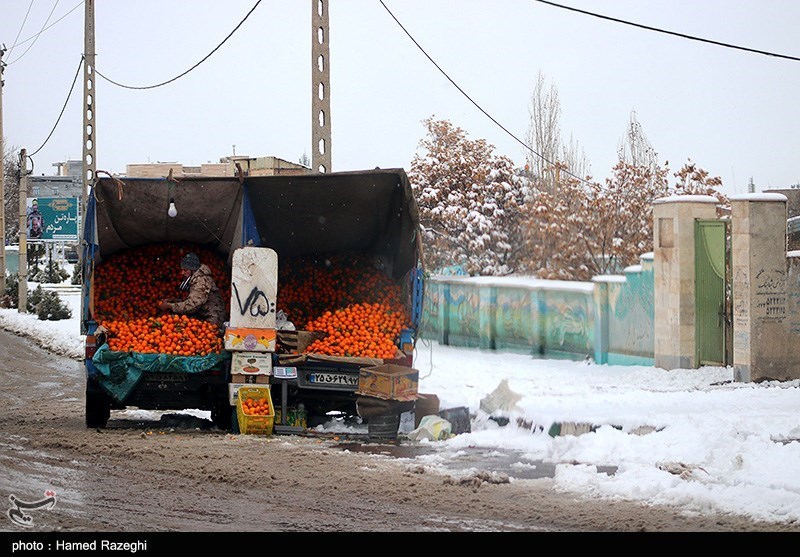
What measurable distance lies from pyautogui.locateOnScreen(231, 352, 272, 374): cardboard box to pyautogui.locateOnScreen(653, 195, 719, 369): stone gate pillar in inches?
309

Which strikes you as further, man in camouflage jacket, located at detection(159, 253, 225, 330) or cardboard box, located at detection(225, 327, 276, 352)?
man in camouflage jacket, located at detection(159, 253, 225, 330)

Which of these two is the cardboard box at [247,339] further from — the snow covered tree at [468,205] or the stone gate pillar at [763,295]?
the snow covered tree at [468,205]

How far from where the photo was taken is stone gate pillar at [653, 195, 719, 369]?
17.8 metres

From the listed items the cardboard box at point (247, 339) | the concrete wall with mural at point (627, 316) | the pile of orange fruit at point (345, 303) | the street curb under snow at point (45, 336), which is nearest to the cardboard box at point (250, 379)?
the cardboard box at point (247, 339)

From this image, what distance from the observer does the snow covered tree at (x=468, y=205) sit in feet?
99.2

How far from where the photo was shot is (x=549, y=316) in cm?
2169

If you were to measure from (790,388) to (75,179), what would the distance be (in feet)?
280

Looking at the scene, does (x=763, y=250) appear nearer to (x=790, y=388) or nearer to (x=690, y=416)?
(x=790, y=388)

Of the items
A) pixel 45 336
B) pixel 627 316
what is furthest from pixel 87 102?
pixel 627 316

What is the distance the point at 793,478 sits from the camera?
8.45 m

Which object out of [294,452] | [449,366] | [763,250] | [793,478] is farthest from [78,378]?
[793,478]

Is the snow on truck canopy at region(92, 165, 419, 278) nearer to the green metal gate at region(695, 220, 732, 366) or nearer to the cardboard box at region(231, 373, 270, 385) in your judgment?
the cardboard box at region(231, 373, 270, 385)

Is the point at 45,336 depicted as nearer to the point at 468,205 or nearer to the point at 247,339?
the point at 468,205
